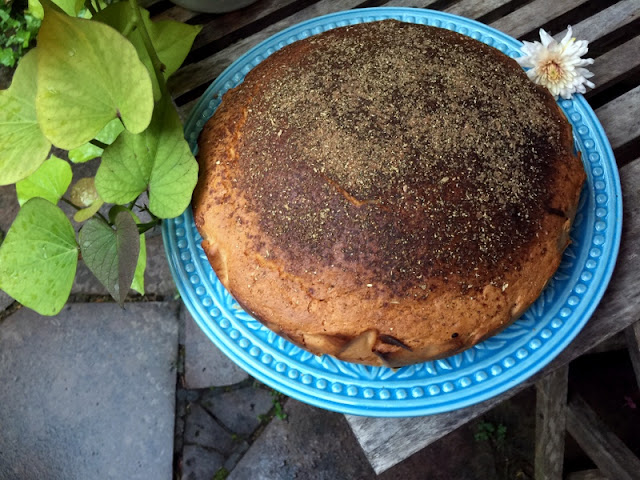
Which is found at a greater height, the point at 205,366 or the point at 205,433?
the point at 205,366

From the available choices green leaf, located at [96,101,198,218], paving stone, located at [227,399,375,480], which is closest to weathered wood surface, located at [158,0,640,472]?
green leaf, located at [96,101,198,218]

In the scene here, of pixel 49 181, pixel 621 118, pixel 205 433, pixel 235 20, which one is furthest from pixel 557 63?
pixel 205 433

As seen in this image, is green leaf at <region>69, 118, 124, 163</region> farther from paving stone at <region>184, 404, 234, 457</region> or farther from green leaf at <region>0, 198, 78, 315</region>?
paving stone at <region>184, 404, 234, 457</region>

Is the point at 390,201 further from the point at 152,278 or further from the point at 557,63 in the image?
the point at 152,278

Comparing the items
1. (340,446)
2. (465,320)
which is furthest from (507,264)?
(340,446)

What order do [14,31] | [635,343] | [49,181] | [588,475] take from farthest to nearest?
1. [14,31]
2. [588,475]
3. [635,343]
4. [49,181]
